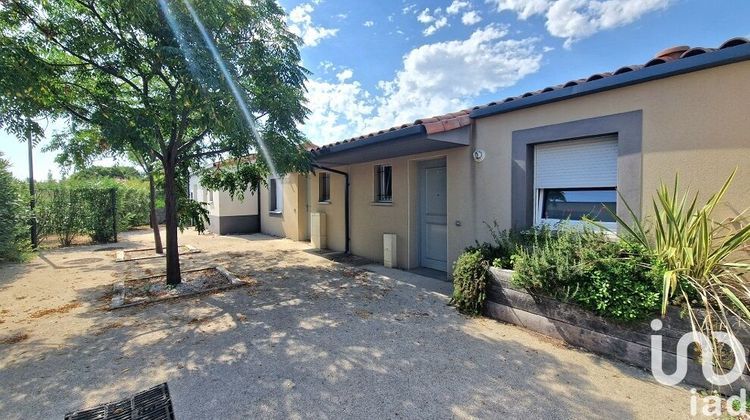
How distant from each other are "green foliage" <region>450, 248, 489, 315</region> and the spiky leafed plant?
80.7 inches

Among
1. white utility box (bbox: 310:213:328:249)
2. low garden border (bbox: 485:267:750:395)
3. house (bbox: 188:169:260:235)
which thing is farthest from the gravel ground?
house (bbox: 188:169:260:235)

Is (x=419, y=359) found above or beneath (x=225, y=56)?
beneath

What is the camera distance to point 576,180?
491cm

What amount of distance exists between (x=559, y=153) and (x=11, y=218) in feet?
45.5

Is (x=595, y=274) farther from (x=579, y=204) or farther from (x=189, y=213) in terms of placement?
(x=189, y=213)

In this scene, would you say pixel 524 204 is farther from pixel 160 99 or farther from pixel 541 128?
pixel 160 99

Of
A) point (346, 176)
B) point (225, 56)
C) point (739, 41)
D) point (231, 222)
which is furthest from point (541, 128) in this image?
point (231, 222)

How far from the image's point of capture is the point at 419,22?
28.7ft

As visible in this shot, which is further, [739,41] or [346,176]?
[346,176]

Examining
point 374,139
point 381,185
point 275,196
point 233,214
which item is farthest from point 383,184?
point 233,214

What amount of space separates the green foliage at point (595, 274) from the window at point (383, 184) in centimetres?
465

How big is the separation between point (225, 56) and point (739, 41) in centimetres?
676

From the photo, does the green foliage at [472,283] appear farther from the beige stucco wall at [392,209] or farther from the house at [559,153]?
the beige stucco wall at [392,209]

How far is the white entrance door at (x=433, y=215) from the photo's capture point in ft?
24.3
